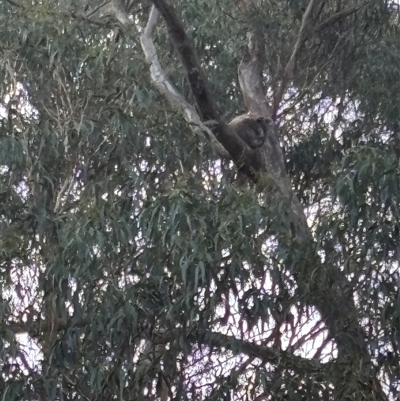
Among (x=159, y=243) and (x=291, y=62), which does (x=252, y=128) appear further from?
(x=159, y=243)

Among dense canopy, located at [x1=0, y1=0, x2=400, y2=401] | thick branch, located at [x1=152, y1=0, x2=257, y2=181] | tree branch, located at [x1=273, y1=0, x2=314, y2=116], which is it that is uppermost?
tree branch, located at [x1=273, y1=0, x2=314, y2=116]

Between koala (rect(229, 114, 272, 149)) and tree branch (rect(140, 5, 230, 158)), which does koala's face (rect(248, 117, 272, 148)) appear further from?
tree branch (rect(140, 5, 230, 158))

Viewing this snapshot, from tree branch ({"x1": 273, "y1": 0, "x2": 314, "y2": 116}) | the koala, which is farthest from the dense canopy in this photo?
tree branch ({"x1": 273, "y1": 0, "x2": 314, "y2": 116})

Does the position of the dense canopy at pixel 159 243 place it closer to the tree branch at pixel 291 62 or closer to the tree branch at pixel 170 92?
the tree branch at pixel 170 92

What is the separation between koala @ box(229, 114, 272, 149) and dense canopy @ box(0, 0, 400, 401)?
134 mm

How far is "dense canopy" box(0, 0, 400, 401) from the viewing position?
3.12m

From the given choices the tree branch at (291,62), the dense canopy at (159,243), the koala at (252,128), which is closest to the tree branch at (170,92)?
the dense canopy at (159,243)

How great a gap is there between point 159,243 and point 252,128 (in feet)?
5.42

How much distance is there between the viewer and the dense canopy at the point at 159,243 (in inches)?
123

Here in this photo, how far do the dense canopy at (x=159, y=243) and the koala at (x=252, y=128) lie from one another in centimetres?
13

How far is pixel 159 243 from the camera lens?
314 cm

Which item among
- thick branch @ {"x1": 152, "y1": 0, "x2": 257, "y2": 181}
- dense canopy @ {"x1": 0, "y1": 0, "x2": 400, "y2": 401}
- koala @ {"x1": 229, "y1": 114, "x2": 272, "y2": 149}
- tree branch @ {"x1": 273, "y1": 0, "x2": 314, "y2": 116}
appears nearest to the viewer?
dense canopy @ {"x1": 0, "y1": 0, "x2": 400, "y2": 401}

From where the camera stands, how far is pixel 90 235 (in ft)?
10.00

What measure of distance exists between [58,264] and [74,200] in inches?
23.4
